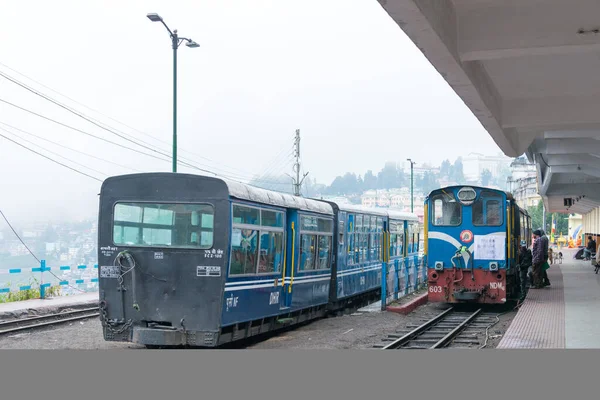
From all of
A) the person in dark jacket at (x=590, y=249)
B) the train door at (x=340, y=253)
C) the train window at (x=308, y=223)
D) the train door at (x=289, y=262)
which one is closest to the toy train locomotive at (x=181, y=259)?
the train door at (x=289, y=262)

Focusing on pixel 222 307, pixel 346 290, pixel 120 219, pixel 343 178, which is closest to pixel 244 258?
pixel 222 307

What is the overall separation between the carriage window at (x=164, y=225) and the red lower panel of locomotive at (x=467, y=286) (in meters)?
9.39

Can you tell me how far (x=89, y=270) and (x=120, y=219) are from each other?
13220 millimetres

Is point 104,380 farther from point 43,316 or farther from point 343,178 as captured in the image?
point 343,178

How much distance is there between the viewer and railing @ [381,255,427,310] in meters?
18.8

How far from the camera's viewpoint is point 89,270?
2414 centimetres

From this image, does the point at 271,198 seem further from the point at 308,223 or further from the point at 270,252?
the point at 308,223

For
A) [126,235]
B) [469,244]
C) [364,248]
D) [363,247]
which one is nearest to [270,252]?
[126,235]

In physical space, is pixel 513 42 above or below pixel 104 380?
→ above

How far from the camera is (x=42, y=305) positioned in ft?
61.8

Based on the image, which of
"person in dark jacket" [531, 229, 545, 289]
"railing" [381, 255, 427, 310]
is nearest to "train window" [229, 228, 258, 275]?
"railing" [381, 255, 427, 310]

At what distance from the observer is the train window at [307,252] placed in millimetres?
14723

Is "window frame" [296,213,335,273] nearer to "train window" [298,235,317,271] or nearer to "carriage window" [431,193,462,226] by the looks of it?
"train window" [298,235,317,271]

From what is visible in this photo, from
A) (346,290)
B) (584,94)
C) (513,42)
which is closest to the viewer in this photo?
(513,42)
